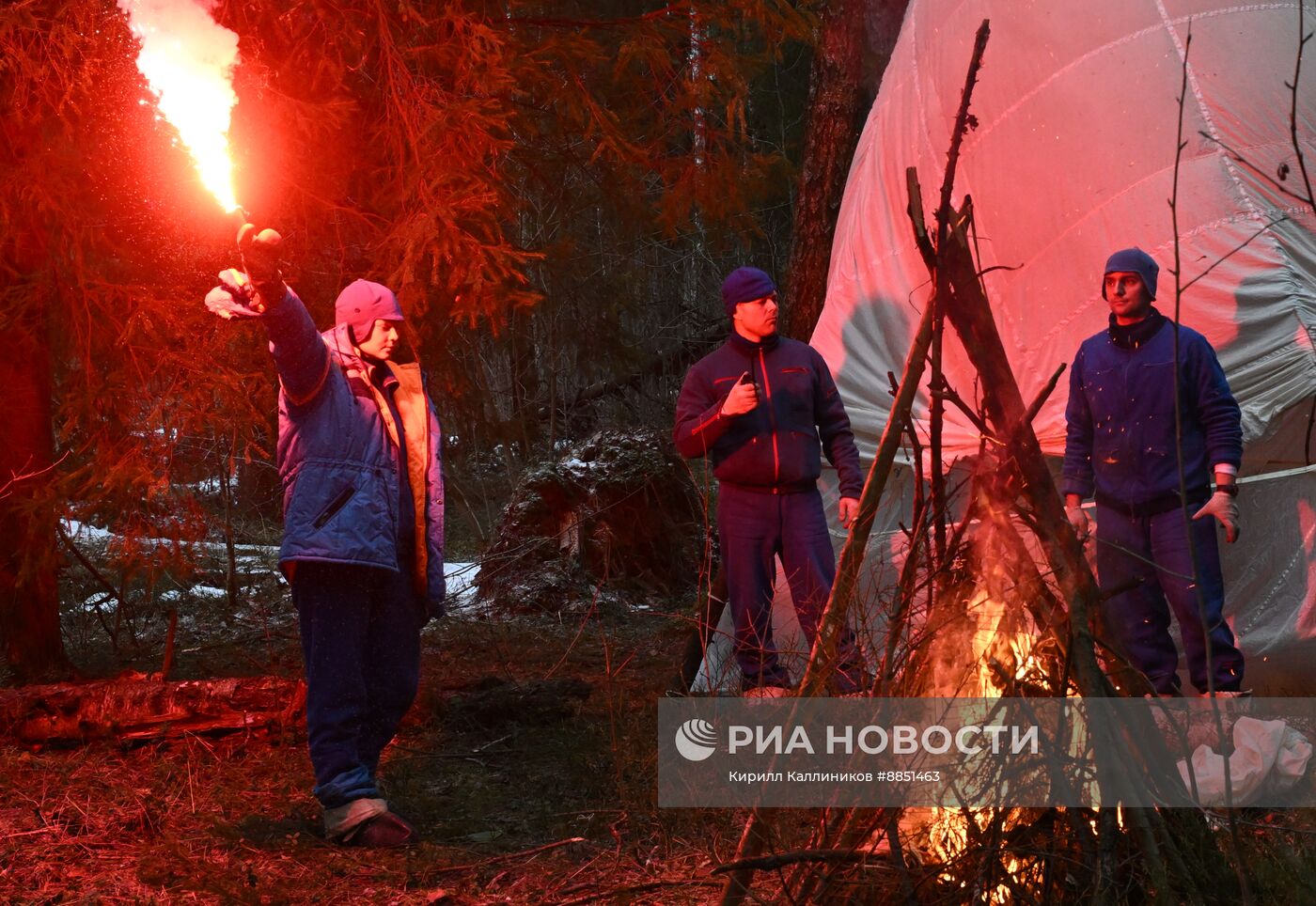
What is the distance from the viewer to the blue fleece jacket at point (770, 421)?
5.28 metres

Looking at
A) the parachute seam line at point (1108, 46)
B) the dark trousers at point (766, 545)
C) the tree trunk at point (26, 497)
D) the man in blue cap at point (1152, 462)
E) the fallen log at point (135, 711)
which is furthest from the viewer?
the parachute seam line at point (1108, 46)

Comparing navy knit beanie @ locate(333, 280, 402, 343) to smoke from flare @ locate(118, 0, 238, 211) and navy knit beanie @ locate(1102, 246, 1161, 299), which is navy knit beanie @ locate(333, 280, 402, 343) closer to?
smoke from flare @ locate(118, 0, 238, 211)

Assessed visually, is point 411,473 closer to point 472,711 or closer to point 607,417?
point 472,711

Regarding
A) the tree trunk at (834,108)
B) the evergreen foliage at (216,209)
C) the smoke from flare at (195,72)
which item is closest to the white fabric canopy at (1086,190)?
the tree trunk at (834,108)

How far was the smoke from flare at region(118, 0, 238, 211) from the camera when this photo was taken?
166 inches

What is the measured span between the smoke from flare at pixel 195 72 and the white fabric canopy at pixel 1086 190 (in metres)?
3.57

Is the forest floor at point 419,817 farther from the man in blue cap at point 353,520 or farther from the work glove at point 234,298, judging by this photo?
the work glove at point 234,298

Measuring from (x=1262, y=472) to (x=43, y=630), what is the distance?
605 centimetres

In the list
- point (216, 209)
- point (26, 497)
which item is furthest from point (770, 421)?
point (26, 497)

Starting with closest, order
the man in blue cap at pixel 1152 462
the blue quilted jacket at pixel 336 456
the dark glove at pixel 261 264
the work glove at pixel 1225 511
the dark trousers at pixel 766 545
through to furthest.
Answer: the dark glove at pixel 261 264 < the blue quilted jacket at pixel 336 456 < the work glove at pixel 1225 511 < the man in blue cap at pixel 1152 462 < the dark trousers at pixel 766 545

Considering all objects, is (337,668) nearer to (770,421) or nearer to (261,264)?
(261,264)

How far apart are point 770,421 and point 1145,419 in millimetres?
1441

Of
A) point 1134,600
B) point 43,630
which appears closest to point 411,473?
point 1134,600

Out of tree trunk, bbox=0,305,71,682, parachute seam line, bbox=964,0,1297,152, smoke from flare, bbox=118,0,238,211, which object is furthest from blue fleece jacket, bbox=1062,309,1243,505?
tree trunk, bbox=0,305,71,682
